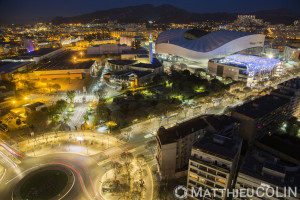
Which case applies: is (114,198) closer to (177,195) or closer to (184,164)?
(177,195)

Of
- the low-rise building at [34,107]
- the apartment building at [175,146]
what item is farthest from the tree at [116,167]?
the low-rise building at [34,107]

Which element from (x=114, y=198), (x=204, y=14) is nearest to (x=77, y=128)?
(x=114, y=198)

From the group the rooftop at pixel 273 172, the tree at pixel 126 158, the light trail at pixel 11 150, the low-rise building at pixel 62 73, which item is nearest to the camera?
the rooftop at pixel 273 172

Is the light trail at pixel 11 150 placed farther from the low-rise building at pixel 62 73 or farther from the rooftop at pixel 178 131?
the low-rise building at pixel 62 73

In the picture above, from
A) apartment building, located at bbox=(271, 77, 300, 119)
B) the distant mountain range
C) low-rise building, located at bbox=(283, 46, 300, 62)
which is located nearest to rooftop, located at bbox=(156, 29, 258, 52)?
low-rise building, located at bbox=(283, 46, 300, 62)

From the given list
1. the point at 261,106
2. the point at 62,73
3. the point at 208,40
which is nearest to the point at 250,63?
the point at 208,40

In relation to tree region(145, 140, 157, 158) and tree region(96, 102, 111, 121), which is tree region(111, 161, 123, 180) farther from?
tree region(96, 102, 111, 121)

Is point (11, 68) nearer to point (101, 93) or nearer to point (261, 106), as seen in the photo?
point (101, 93)
